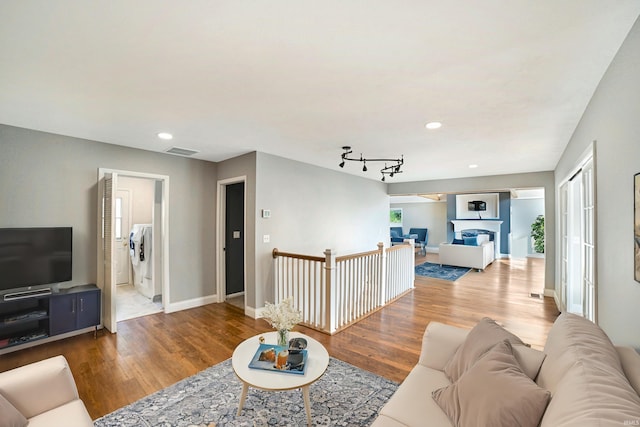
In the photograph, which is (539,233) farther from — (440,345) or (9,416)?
(9,416)

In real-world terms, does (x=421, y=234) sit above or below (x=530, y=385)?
below

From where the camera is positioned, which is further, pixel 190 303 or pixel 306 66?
pixel 190 303

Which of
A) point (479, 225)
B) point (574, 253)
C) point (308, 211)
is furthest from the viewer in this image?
point (479, 225)

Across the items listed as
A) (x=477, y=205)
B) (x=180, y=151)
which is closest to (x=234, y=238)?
(x=180, y=151)

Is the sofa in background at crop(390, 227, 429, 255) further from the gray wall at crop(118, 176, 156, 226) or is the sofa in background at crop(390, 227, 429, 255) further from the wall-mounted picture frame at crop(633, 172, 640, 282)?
the wall-mounted picture frame at crop(633, 172, 640, 282)

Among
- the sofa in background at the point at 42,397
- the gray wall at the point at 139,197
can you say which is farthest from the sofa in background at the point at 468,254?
the sofa in background at the point at 42,397

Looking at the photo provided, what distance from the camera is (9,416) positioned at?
49.8 inches

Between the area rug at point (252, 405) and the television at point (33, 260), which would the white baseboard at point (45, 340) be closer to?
the television at point (33, 260)

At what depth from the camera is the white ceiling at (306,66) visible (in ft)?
4.38

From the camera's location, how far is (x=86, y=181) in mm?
3500

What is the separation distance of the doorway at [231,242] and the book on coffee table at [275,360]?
2773 millimetres

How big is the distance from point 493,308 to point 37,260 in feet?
20.7

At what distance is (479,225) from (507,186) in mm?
5308

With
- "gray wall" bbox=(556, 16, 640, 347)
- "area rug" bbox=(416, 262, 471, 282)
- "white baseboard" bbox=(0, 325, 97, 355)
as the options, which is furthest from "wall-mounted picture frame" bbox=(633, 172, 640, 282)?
"area rug" bbox=(416, 262, 471, 282)
